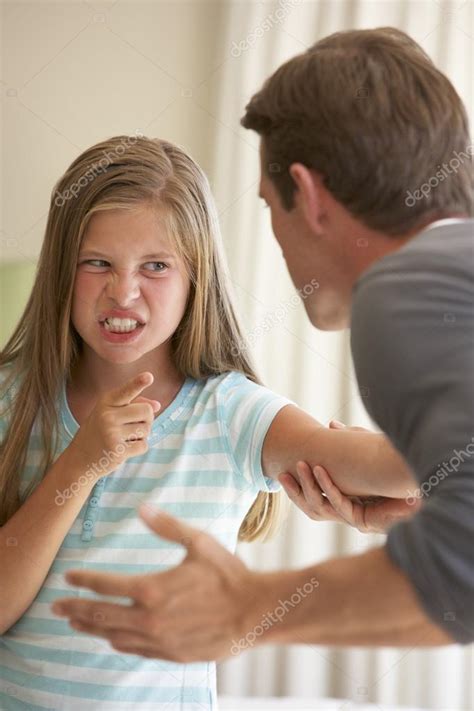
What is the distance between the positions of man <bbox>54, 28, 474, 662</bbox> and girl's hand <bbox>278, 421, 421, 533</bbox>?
0.46 metres

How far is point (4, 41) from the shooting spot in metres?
3.19

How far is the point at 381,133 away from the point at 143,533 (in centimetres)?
76

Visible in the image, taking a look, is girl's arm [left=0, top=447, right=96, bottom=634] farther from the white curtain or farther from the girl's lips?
the white curtain

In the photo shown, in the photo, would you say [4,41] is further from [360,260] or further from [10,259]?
[360,260]

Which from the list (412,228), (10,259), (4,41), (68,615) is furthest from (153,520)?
(4,41)

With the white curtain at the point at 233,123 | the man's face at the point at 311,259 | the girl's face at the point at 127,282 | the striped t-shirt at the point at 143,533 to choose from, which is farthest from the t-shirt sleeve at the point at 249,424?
the white curtain at the point at 233,123

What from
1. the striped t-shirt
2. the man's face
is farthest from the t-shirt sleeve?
the man's face

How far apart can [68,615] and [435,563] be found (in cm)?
30

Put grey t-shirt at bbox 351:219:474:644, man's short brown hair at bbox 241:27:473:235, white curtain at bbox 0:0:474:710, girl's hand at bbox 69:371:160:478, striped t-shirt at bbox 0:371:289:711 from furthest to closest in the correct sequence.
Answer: white curtain at bbox 0:0:474:710
striped t-shirt at bbox 0:371:289:711
girl's hand at bbox 69:371:160:478
man's short brown hair at bbox 241:27:473:235
grey t-shirt at bbox 351:219:474:644

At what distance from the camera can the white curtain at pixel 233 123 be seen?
2.92 meters

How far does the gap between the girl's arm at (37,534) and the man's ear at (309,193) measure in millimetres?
565

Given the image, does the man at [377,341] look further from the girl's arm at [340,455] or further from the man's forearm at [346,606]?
the girl's arm at [340,455]

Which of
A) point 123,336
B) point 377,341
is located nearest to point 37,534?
point 123,336

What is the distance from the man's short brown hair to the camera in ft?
2.56
